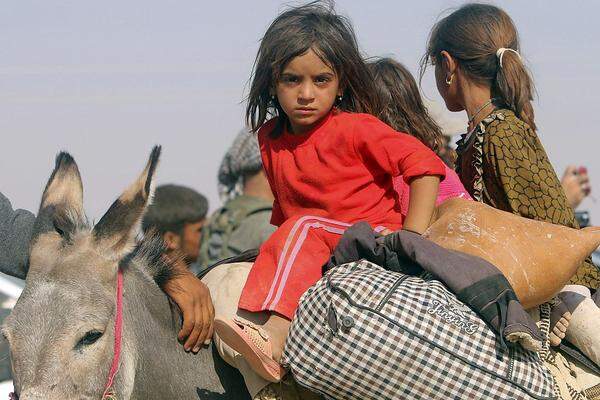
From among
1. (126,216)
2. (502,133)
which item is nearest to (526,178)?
(502,133)

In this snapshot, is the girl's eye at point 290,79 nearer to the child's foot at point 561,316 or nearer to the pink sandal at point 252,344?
the pink sandal at point 252,344

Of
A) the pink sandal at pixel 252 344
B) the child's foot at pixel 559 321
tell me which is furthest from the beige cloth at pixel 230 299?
the child's foot at pixel 559 321

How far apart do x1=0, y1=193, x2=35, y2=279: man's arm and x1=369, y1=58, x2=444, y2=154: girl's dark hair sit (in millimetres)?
1709

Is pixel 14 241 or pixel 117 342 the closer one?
pixel 117 342

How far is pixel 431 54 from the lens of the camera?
532cm

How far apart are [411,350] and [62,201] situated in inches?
61.9

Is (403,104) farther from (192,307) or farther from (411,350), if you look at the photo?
(411,350)

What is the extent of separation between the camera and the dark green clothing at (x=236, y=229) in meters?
9.44

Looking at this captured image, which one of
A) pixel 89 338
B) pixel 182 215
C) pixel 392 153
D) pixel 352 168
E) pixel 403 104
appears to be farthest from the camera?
pixel 182 215

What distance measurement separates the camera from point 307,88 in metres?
4.63

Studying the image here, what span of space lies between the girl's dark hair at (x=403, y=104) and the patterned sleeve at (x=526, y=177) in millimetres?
669

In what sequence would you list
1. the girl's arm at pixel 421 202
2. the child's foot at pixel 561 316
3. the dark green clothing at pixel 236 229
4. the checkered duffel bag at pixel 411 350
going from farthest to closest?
the dark green clothing at pixel 236 229
the child's foot at pixel 561 316
the girl's arm at pixel 421 202
the checkered duffel bag at pixel 411 350

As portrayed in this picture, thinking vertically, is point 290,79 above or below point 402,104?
above

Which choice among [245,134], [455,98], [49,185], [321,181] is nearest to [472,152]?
[455,98]
